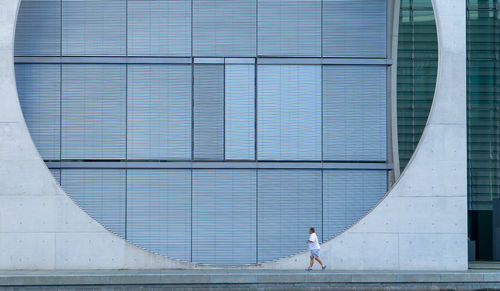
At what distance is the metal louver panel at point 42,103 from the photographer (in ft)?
79.7

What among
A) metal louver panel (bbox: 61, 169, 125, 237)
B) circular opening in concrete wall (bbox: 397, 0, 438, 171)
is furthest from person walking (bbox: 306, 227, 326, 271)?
metal louver panel (bbox: 61, 169, 125, 237)

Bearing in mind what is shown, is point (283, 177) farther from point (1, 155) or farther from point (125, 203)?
point (1, 155)

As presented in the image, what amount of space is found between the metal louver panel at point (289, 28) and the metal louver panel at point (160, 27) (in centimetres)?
213

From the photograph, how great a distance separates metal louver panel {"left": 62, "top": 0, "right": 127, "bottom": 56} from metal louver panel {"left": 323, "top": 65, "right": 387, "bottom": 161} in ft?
19.5

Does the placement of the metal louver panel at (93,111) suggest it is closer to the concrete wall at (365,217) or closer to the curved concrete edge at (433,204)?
the concrete wall at (365,217)

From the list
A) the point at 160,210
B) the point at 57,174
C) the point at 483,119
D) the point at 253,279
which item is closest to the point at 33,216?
the point at 57,174

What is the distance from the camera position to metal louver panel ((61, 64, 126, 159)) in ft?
79.8

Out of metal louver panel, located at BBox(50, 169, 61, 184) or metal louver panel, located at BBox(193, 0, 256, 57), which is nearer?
metal louver panel, located at BBox(50, 169, 61, 184)

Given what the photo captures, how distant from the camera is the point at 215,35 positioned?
80.5ft

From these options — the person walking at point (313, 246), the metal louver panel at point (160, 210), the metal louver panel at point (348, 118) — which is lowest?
the person walking at point (313, 246)

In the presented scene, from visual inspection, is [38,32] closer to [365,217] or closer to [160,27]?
[160,27]

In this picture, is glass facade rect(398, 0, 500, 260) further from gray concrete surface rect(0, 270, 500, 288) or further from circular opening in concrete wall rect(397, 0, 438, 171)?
gray concrete surface rect(0, 270, 500, 288)

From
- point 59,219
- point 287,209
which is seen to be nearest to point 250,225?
point 287,209

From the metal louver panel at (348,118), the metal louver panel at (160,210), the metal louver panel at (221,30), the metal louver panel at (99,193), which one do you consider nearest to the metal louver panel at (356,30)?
the metal louver panel at (348,118)
